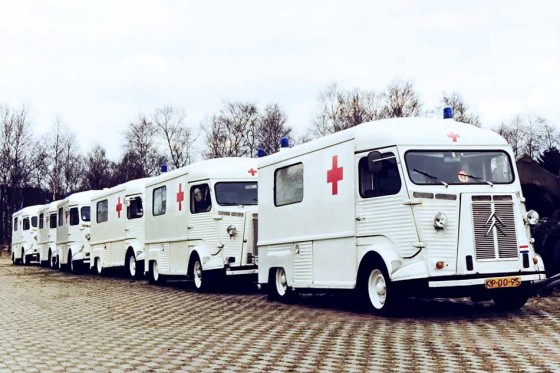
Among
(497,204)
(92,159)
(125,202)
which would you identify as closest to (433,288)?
(497,204)

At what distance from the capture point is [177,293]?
61.3 ft

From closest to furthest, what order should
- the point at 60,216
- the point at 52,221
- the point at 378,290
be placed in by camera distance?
the point at 378,290
the point at 60,216
the point at 52,221

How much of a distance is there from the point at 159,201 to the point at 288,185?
7.00 meters

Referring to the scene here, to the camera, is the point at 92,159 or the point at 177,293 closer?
the point at 177,293

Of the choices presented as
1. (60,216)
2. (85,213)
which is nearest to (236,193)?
(85,213)

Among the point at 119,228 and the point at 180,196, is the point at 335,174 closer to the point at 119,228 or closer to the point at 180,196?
the point at 180,196

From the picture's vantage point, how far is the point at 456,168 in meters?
11.9

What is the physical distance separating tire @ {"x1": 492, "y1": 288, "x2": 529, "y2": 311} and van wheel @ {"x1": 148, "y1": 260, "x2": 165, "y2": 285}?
423 inches

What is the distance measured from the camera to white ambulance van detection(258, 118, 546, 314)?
11.4 meters

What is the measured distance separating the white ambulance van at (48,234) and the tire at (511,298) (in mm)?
24642

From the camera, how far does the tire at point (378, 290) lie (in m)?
11.7

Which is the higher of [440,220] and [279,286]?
[440,220]

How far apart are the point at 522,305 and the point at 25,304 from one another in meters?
9.79

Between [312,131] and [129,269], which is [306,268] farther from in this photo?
[312,131]
